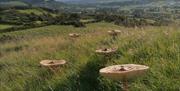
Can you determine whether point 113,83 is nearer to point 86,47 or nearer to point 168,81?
point 168,81

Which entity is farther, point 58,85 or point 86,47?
point 86,47

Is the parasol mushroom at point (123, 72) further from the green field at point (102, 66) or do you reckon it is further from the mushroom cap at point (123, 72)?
the green field at point (102, 66)

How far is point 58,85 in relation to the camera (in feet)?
26.0

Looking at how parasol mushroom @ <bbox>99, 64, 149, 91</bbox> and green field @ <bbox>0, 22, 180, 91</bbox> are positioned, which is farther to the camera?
green field @ <bbox>0, 22, 180, 91</bbox>

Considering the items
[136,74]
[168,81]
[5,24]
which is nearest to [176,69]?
[168,81]

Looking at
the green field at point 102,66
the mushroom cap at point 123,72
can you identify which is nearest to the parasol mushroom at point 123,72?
the mushroom cap at point 123,72

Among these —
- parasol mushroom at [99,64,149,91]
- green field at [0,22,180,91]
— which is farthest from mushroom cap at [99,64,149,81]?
green field at [0,22,180,91]

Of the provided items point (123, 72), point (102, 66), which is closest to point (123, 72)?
point (123, 72)

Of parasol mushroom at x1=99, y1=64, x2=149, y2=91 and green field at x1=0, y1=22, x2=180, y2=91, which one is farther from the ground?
parasol mushroom at x1=99, y1=64, x2=149, y2=91

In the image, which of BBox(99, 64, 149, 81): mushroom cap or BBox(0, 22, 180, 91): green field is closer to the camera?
BBox(99, 64, 149, 81): mushroom cap

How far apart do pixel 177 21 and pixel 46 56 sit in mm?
3061

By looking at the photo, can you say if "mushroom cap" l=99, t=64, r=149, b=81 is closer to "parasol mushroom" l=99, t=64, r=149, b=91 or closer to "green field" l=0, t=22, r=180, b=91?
"parasol mushroom" l=99, t=64, r=149, b=91

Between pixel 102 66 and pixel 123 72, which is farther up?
pixel 123 72

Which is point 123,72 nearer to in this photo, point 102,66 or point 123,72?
point 123,72
